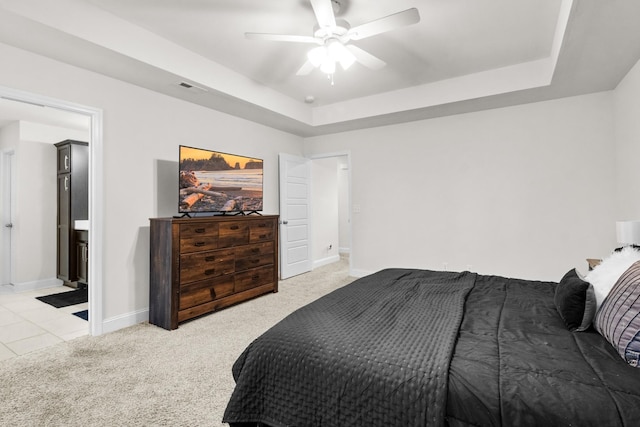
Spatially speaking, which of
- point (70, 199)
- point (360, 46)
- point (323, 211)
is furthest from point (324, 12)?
point (70, 199)

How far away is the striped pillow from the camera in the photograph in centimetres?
112

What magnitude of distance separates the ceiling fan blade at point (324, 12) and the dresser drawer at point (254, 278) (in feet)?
9.12

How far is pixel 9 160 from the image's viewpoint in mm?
4797

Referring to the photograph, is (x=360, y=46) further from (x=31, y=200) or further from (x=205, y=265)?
(x=31, y=200)

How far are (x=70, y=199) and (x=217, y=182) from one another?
8.61 feet

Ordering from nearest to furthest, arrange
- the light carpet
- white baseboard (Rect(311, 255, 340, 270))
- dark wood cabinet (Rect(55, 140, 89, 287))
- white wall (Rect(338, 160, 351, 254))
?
the light carpet < dark wood cabinet (Rect(55, 140, 89, 287)) < white baseboard (Rect(311, 255, 340, 270)) < white wall (Rect(338, 160, 351, 254))

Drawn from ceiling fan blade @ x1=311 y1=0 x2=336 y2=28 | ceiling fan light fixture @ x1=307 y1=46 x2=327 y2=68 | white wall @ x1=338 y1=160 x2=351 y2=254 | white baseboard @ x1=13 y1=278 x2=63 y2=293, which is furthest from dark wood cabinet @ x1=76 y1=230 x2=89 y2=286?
white wall @ x1=338 y1=160 x2=351 y2=254

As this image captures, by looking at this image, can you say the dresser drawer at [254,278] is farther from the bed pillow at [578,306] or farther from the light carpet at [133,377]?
the bed pillow at [578,306]

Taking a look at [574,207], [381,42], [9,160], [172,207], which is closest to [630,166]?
[574,207]

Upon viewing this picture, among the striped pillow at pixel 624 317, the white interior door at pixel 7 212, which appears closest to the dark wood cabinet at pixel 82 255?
the white interior door at pixel 7 212

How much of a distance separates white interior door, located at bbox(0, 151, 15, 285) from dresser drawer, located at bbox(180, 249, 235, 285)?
3.54 metres

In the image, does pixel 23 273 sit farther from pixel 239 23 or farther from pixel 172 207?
pixel 239 23

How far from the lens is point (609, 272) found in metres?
1.57

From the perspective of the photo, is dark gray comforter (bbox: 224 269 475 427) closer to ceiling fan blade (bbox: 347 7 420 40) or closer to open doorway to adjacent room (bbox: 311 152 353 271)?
ceiling fan blade (bbox: 347 7 420 40)
